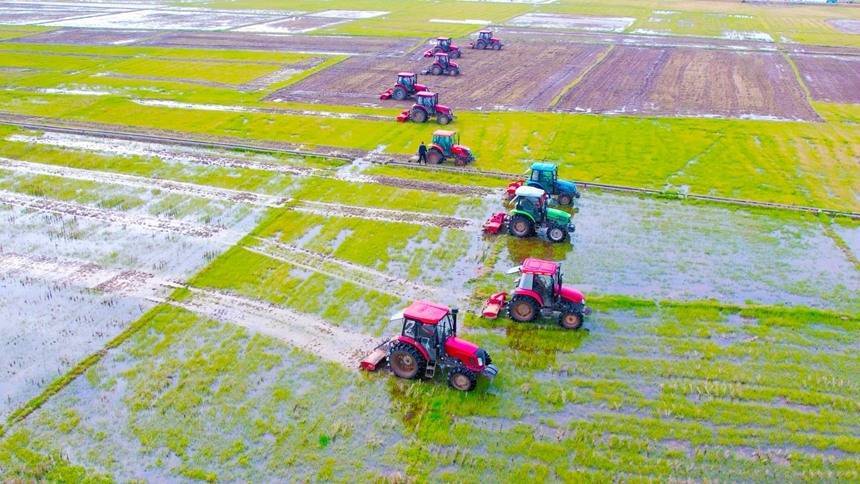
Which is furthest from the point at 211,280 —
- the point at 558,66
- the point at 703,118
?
the point at 558,66

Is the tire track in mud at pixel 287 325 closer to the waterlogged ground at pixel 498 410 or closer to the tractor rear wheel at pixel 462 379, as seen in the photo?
the waterlogged ground at pixel 498 410

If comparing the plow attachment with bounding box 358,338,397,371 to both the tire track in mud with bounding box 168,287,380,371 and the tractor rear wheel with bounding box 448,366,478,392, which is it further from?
the tractor rear wheel with bounding box 448,366,478,392

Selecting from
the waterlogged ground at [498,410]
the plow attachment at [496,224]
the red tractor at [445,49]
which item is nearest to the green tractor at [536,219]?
the plow attachment at [496,224]

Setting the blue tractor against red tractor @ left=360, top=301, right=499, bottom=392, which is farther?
the blue tractor

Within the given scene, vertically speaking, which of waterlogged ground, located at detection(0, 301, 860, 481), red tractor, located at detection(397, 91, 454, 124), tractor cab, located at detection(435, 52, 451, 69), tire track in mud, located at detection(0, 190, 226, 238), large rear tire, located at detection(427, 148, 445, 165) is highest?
tractor cab, located at detection(435, 52, 451, 69)

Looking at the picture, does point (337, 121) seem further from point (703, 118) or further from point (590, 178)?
point (703, 118)

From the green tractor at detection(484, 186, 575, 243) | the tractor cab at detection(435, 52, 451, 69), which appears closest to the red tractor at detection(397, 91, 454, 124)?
the tractor cab at detection(435, 52, 451, 69)
